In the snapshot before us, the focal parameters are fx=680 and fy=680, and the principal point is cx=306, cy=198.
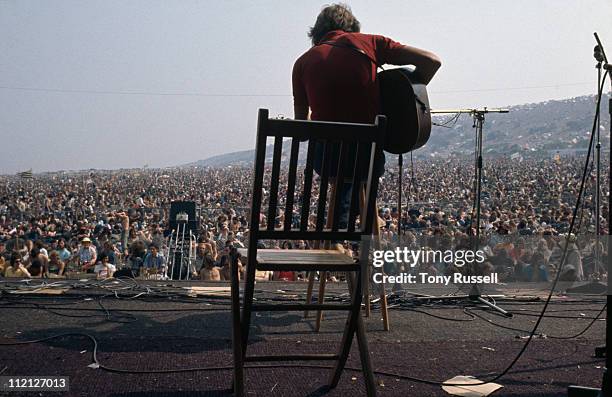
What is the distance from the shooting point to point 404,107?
3.20 m

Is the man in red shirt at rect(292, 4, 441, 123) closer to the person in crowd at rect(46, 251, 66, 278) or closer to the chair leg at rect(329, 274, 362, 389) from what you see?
the chair leg at rect(329, 274, 362, 389)

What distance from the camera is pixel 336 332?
3.19m

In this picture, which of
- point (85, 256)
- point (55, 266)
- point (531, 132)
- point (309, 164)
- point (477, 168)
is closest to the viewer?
point (309, 164)

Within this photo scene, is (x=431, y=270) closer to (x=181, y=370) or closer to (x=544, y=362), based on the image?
(x=544, y=362)

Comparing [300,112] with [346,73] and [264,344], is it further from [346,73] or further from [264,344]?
[264,344]

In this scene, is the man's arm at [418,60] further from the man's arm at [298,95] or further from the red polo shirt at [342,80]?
the man's arm at [298,95]

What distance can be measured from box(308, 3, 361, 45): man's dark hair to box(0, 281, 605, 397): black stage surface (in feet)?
4.73

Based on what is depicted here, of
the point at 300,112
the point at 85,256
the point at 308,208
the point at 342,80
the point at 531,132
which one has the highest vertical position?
Answer: the point at 531,132

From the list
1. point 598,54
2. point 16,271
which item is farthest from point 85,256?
point 598,54

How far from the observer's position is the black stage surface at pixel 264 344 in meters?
2.35

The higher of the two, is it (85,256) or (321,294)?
(321,294)

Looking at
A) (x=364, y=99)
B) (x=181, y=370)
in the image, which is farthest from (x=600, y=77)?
(x=181, y=370)

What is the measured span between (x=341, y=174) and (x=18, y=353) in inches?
58.0

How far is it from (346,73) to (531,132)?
144661 millimetres
